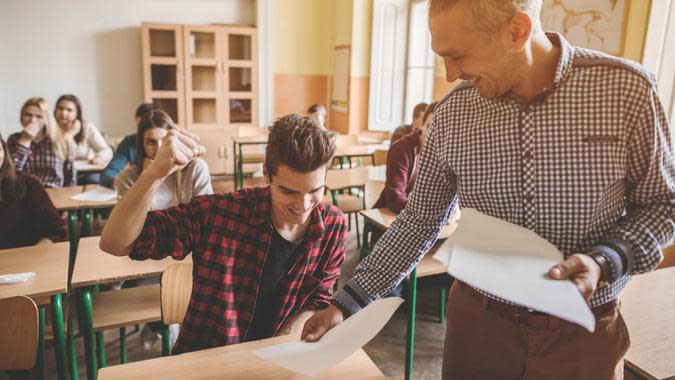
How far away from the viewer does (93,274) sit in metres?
1.90

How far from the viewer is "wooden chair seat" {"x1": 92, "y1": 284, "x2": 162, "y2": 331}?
6.45 feet

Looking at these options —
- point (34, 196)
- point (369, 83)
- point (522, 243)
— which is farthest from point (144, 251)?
point (369, 83)

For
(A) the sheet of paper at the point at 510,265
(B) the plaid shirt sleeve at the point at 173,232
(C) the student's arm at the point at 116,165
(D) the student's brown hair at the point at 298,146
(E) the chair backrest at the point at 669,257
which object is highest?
(D) the student's brown hair at the point at 298,146

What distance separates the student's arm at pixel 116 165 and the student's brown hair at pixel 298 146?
2.50 metres

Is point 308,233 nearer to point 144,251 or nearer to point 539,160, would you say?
point 144,251

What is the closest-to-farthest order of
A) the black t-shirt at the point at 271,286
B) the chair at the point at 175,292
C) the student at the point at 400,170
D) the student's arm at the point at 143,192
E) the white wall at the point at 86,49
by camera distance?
the student's arm at the point at 143,192 → the black t-shirt at the point at 271,286 → the chair at the point at 175,292 → the student at the point at 400,170 → the white wall at the point at 86,49

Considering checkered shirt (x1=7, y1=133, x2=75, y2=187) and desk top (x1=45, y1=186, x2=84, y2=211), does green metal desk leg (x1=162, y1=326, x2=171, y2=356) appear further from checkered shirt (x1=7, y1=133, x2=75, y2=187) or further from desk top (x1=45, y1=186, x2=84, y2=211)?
checkered shirt (x1=7, y1=133, x2=75, y2=187)

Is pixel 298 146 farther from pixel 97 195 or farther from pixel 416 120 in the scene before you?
pixel 416 120

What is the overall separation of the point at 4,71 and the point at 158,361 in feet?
21.0

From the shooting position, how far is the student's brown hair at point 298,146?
1.29 m

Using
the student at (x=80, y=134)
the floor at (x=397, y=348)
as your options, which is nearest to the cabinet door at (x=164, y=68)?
the student at (x=80, y=134)

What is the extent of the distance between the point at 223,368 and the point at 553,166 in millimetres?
828

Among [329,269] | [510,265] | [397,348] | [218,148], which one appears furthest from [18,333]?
[218,148]

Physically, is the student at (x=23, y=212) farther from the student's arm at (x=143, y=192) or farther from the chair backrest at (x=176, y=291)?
the student's arm at (x=143, y=192)
